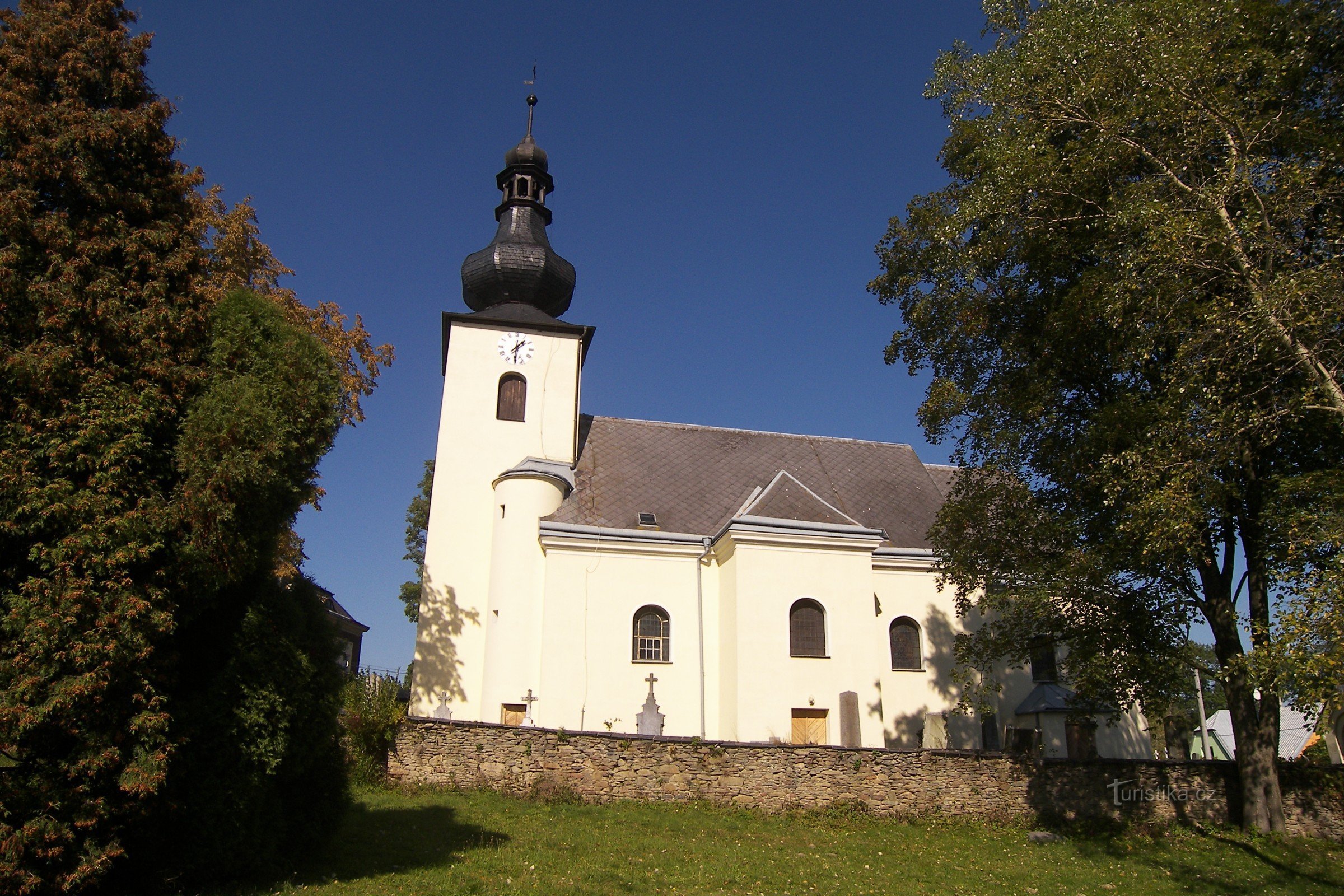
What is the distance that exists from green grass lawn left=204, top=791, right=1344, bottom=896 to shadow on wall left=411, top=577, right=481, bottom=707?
6.37 meters

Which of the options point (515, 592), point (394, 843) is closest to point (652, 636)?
point (515, 592)

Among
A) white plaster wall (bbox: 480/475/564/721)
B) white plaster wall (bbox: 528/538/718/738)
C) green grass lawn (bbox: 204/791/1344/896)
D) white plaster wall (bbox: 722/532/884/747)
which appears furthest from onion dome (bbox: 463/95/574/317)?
green grass lawn (bbox: 204/791/1344/896)

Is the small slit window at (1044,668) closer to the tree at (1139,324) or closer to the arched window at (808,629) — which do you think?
the arched window at (808,629)

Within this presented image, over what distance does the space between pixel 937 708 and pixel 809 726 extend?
4242mm

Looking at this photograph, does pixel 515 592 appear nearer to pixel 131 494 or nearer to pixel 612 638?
pixel 612 638

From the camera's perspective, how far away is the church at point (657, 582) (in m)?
→ 19.6

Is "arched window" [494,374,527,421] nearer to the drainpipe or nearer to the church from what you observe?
the church

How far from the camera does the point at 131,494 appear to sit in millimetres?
7691

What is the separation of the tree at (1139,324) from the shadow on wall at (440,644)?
449 inches

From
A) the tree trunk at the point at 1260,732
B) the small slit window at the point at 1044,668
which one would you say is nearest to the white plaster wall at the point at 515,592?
the small slit window at the point at 1044,668

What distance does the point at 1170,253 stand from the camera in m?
10.3

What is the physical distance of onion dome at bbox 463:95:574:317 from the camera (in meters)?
25.5

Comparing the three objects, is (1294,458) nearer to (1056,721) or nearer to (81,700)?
(1056,721)

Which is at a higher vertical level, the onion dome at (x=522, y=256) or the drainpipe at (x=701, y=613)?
the onion dome at (x=522, y=256)
